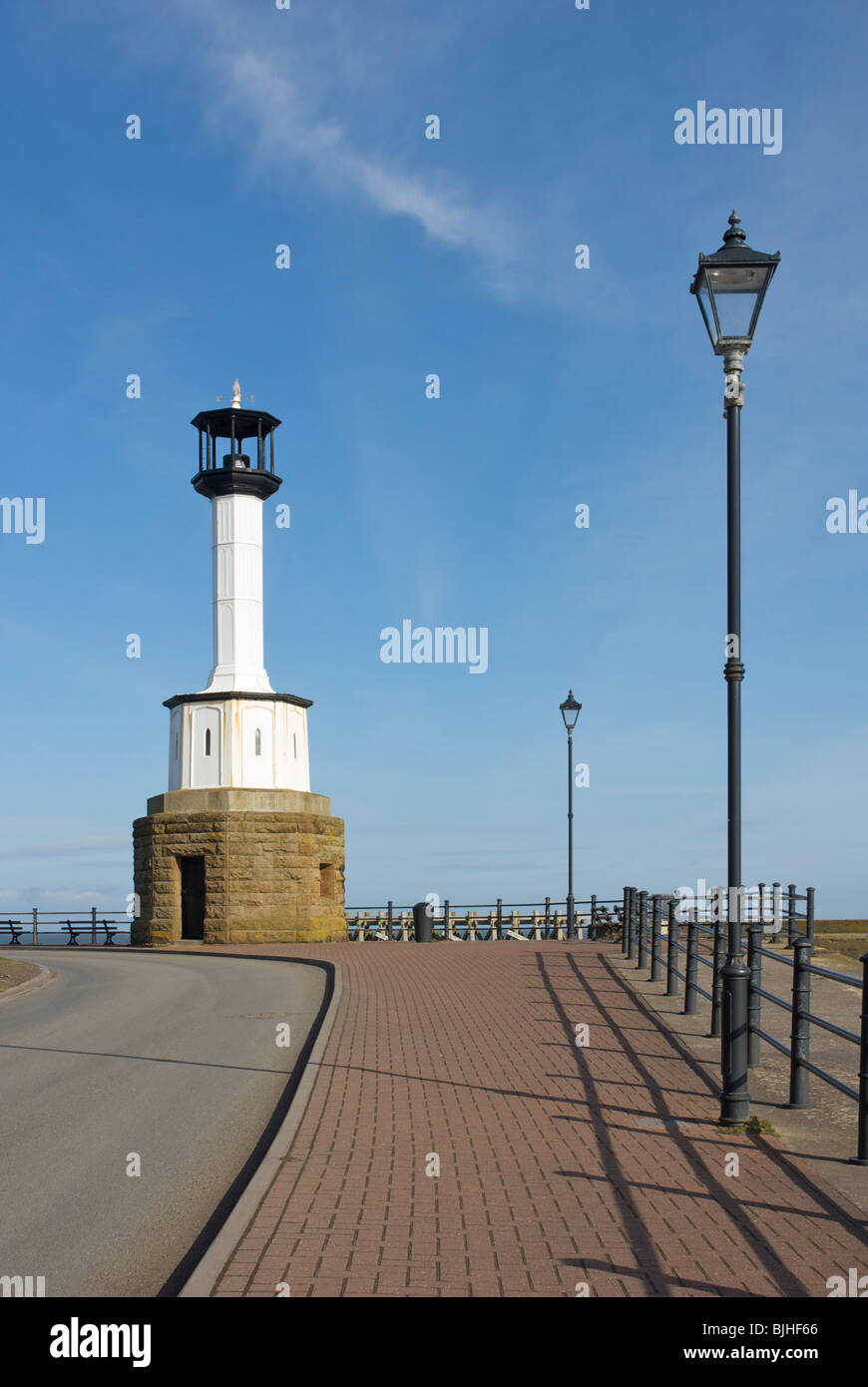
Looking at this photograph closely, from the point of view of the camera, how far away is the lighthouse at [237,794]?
32688 millimetres

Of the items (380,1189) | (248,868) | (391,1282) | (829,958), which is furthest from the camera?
(248,868)

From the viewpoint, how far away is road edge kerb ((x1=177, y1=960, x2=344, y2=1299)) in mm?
5444

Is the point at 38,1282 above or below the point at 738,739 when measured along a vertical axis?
below

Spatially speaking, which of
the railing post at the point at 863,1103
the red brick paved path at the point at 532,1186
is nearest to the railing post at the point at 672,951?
the red brick paved path at the point at 532,1186

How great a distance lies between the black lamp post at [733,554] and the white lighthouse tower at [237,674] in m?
25.4

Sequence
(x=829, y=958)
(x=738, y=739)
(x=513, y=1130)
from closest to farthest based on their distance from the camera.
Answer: (x=513, y=1130)
(x=738, y=739)
(x=829, y=958)

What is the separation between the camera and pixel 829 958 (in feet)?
72.1

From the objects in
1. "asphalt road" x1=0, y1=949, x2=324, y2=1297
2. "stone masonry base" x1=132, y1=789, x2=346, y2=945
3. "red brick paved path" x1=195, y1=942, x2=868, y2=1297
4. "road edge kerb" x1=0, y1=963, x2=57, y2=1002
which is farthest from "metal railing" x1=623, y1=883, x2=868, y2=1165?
"stone masonry base" x1=132, y1=789, x2=346, y2=945

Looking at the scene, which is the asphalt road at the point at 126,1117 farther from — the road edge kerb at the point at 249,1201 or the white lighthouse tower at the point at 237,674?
the white lighthouse tower at the point at 237,674

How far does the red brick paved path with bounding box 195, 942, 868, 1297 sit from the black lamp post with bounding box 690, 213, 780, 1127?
799 mm
